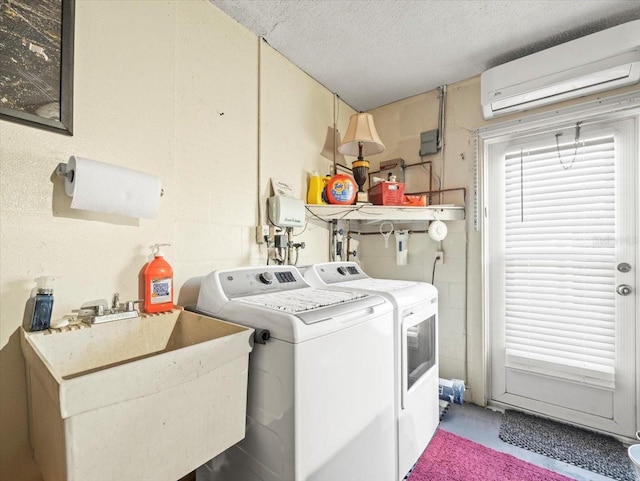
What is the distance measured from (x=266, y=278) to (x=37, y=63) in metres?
1.24

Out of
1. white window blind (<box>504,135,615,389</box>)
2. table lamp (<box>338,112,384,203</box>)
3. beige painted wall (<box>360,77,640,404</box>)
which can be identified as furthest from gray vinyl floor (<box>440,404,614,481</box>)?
table lamp (<box>338,112,384,203</box>)

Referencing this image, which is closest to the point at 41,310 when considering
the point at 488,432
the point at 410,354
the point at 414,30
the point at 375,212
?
the point at 410,354

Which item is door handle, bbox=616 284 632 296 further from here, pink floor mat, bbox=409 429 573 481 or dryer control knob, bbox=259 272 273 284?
dryer control knob, bbox=259 272 273 284

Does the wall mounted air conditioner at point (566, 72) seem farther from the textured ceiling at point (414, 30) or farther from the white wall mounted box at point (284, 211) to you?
the white wall mounted box at point (284, 211)

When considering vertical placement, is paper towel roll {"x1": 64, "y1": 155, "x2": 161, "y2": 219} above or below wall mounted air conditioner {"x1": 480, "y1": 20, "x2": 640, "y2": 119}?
below

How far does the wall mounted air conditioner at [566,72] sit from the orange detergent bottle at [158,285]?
2.35 meters

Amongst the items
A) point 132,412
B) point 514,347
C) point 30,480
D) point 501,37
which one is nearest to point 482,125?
point 501,37

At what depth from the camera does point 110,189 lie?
1144 mm

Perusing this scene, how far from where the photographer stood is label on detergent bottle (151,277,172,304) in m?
1.35

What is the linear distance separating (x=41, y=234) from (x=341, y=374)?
1.24 metres

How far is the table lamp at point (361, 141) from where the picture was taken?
237 centimetres

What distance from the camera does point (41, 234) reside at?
111cm

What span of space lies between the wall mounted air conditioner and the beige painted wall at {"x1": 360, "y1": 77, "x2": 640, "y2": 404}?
184 millimetres

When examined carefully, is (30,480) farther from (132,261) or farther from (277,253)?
(277,253)
